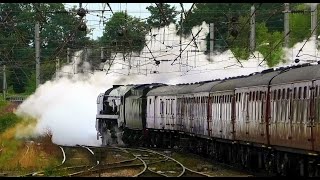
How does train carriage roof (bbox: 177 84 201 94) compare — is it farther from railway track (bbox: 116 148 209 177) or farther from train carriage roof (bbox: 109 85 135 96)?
train carriage roof (bbox: 109 85 135 96)

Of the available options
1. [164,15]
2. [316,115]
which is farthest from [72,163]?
[164,15]

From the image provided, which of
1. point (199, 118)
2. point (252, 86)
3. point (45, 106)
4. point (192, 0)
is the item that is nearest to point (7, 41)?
point (45, 106)

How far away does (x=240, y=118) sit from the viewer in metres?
19.4

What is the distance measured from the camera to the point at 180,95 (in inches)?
1157

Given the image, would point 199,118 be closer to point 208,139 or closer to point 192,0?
point 208,139

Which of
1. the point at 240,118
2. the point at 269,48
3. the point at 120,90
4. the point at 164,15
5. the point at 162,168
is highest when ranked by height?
the point at 269,48

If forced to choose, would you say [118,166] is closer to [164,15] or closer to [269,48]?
[164,15]

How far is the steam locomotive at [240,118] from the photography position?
45.6ft

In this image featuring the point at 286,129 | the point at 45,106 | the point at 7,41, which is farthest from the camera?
the point at 7,41

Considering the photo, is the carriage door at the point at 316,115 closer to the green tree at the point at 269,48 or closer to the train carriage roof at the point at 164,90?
the train carriage roof at the point at 164,90

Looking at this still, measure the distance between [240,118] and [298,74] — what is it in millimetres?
5008

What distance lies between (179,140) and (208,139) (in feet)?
20.5

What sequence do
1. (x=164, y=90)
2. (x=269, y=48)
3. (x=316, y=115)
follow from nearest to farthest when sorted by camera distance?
(x=316, y=115) → (x=164, y=90) → (x=269, y=48)

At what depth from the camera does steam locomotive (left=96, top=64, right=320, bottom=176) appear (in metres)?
13.9
